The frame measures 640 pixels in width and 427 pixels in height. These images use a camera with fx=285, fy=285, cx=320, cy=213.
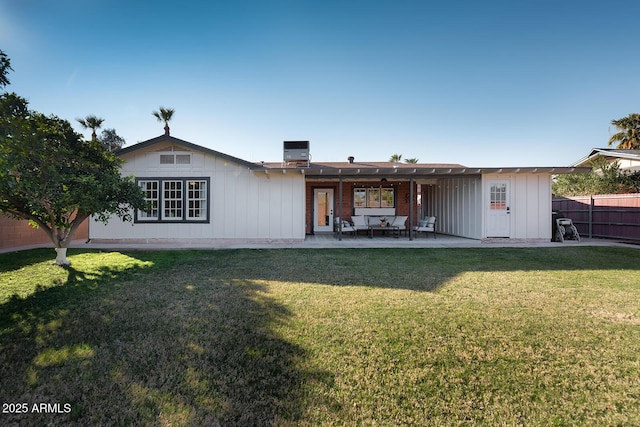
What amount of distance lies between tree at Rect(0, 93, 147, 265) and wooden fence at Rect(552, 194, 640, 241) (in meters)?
16.0

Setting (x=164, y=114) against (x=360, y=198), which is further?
(x=360, y=198)

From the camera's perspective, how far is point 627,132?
25578mm

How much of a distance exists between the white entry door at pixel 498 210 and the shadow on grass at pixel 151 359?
9.62 m

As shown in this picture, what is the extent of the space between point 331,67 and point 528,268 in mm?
9943

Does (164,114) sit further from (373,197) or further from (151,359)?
(151,359)

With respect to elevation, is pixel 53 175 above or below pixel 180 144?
below

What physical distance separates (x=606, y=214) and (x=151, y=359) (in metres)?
15.7

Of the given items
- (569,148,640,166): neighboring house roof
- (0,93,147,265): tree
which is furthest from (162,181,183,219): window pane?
(569,148,640,166): neighboring house roof

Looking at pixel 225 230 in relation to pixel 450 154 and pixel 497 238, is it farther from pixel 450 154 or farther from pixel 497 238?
pixel 450 154

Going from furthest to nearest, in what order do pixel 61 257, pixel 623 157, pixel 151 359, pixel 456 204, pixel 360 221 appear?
pixel 623 157
pixel 360 221
pixel 456 204
pixel 61 257
pixel 151 359

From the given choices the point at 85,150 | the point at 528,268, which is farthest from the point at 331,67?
the point at 528,268

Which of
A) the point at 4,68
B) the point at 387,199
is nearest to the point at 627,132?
the point at 387,199

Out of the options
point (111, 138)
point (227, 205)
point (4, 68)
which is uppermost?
point (111, 138)

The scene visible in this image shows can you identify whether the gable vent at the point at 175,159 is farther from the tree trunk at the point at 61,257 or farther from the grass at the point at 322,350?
the grass at the point at 322,350
